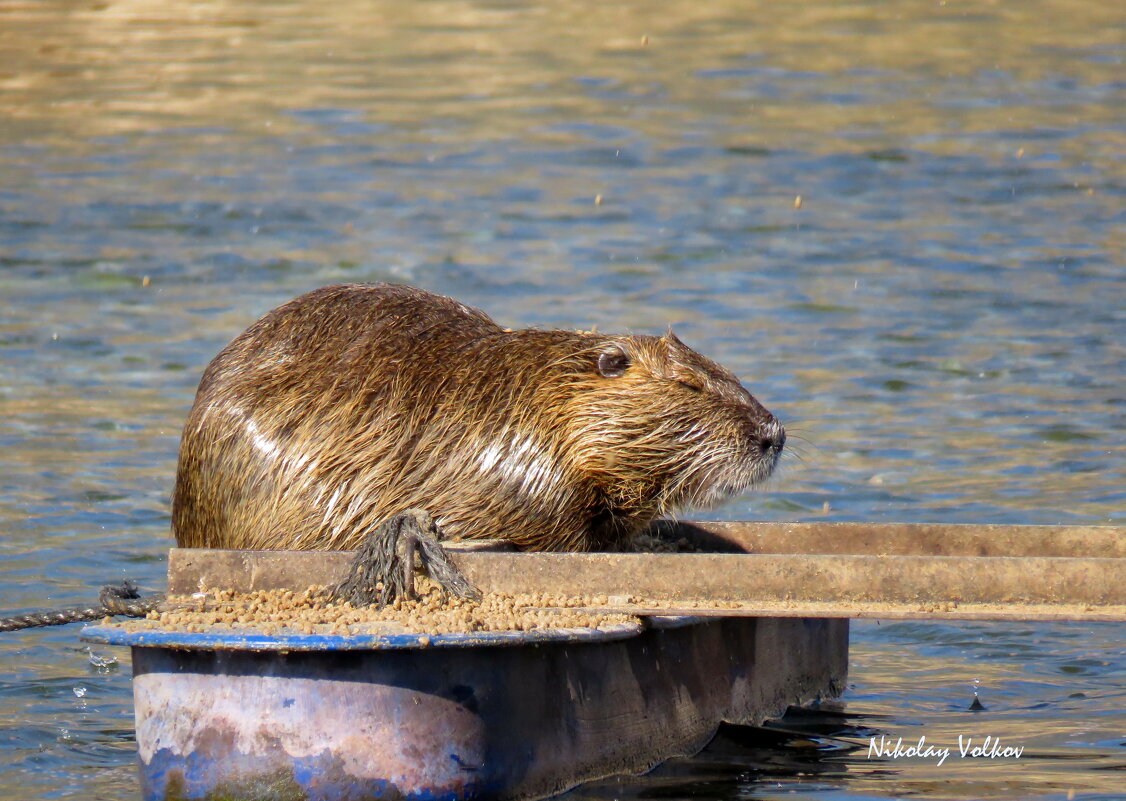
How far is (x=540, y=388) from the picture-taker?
5.06 metres

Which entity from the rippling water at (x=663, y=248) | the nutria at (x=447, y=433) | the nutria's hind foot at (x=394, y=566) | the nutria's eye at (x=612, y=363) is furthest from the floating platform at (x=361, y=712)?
the nutria's eye at (x=612, y=363)

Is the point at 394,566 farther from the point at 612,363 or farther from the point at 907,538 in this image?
the point at 907,538

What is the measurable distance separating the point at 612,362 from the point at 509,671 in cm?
133

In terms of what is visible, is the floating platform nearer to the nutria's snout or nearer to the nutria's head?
the nutria's head

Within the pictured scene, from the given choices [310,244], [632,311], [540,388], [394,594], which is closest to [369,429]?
[540,388]

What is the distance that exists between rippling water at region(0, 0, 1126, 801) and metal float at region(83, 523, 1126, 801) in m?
0.25

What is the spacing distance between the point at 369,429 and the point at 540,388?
47 centimetres

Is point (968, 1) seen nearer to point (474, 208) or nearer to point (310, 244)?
point (474, 208)

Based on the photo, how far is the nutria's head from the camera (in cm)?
503

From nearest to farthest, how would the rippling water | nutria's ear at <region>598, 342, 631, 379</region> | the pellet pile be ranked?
the pellet pile, nutria's ear at <region>598, 342, 631, 379</region>, the rippling water

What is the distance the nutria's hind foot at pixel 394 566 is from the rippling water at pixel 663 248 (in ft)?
2.13

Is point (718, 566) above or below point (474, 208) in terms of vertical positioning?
above

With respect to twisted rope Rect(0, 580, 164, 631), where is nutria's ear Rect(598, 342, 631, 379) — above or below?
above
